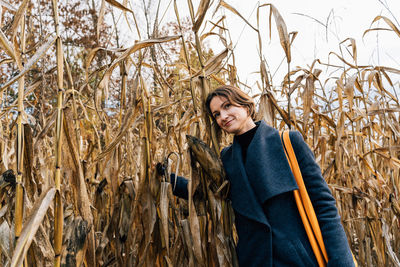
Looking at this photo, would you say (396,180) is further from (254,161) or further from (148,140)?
(148,140)

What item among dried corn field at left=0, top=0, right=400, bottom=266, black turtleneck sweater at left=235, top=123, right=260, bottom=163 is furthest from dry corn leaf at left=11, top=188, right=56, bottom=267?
black turtleneck sweater at left=235, top=123, right=260, bottom=163

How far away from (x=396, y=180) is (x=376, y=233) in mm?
339

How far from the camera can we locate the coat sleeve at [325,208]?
39.1 inches

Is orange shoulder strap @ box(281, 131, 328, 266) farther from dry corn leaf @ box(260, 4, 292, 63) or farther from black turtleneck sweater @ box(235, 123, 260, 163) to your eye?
dry corn leaf @ box(260, 4, 292, 63)

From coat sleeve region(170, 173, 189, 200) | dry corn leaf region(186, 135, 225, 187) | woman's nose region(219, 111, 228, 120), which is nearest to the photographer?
dry corn leaf region(186, 135, 225, 187)

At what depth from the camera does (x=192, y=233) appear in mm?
1037

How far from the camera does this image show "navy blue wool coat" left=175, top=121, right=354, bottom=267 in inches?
40.2

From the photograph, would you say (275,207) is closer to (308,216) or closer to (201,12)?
(308,216)

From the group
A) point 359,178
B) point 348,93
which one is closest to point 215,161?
point 348,93

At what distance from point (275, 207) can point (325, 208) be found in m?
0.17

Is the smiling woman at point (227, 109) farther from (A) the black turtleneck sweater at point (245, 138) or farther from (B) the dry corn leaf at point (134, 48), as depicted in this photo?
(B) the dry corn leaf at point (134, 48)

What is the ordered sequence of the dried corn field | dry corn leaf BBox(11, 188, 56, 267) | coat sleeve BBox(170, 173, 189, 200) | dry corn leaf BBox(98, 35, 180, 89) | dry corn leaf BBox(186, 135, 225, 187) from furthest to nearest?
coat sleeve BBox(170, 173, 189, 200)
dry corn leaf BBox(186, 135, 225, 187)
dry corn leaf BBox(98, 35, 180, 89)
the dried corn field
dry corn leaf BBox(11, 188, 56, 267)

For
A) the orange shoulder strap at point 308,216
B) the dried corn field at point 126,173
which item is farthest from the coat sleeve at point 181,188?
the orange shoulder strap at point 308,216

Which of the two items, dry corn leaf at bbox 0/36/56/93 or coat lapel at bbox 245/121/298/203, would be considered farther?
coat lapel at bbox 245/121/298/203
